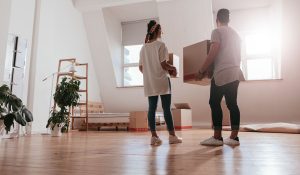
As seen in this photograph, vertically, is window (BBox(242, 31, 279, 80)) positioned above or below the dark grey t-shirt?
above

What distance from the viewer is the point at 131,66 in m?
6.36

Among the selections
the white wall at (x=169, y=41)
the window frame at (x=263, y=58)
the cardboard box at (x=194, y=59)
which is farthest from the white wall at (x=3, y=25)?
the window frame at (x=263, y=58)

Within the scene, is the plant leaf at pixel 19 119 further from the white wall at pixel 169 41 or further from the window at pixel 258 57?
the window at pixel 258 57

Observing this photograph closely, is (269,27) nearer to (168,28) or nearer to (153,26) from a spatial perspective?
(168,28)

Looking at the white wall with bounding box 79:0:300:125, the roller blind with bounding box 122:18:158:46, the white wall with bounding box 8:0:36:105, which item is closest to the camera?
the white wall with bounding box 8:0:36:105

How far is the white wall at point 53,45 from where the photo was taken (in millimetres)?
4145

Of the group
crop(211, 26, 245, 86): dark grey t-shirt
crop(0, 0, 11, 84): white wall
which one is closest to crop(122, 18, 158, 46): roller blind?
crop(0, 0, 11, 84): white wall

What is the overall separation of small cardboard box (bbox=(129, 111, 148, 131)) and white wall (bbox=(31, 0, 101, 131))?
1.37 metres

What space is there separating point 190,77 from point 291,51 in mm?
3566

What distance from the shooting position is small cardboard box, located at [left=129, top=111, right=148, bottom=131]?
4730mm

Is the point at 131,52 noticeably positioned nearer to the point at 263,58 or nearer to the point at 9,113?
the point at 263,58

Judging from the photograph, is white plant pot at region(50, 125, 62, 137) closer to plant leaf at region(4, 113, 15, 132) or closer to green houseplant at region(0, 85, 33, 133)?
green houseplant at region(0, 85, 33, 133)

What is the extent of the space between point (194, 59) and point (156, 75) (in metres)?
0.36

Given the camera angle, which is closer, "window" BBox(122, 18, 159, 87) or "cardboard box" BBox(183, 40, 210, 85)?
"cardboard box" BBox(183, 40, 210, 85)
